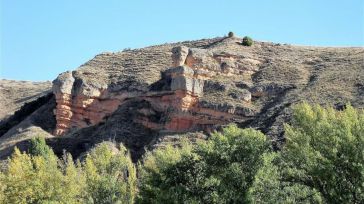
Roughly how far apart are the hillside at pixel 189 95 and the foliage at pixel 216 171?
15868 mm

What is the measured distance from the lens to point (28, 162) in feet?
160

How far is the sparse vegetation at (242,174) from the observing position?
3531 centimetres

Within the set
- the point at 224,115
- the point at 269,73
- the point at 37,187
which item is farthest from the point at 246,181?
the point at 269,73

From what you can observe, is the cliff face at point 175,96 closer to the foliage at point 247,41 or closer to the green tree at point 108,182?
the foliage at point 247,41

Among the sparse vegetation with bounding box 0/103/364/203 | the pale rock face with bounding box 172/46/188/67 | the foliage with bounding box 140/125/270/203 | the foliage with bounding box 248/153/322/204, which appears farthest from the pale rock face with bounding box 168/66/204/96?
the foliage with bounding box 248/153/322/204

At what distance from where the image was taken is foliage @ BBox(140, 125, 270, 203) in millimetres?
38750

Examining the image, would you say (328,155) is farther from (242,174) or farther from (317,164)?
(242,174)

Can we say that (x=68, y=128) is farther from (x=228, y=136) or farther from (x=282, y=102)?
(x=228, y=136)

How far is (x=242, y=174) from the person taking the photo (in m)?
38.7

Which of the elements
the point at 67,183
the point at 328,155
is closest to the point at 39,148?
the point at 67,183

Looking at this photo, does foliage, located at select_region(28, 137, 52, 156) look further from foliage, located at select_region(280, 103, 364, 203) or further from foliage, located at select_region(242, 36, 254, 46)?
foliage, located at select_region(280, 103, 364, 203)

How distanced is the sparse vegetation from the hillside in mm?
15870

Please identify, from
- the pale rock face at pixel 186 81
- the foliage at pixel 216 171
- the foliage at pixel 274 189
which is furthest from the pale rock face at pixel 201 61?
the foliage at pixel 274 189

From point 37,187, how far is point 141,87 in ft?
111
